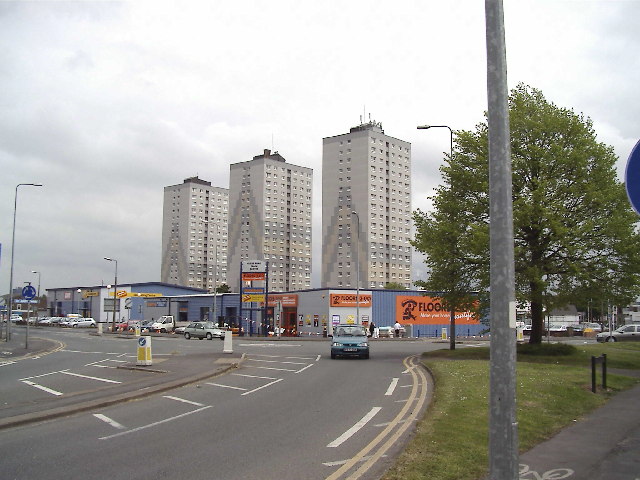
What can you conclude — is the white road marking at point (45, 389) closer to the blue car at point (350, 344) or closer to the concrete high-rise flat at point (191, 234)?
the blue car at point (350, 344)

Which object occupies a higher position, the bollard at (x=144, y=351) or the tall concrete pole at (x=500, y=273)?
the tall concrete pole at (x=500, y=273)

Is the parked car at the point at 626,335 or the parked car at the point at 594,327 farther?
the parked car at the point at 594,327

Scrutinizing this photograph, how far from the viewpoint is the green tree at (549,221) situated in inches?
906

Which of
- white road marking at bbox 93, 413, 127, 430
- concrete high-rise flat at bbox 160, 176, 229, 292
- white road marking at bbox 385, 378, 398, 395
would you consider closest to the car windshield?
white road marking at bbox 385, 378, 398, 395

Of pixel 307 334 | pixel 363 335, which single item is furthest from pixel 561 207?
pixel 307 334

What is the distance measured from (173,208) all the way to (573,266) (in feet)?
518

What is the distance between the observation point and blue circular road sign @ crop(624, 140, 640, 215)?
5.18 m

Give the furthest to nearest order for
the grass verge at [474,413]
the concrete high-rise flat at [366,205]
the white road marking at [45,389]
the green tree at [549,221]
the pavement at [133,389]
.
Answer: the concrete high-rise flat at [366,205], the green tree at [549,221], the white road marking at [45,389], the pavement at [133,389], the grass verge at [474,413]

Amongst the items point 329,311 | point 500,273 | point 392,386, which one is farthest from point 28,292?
point 500,273

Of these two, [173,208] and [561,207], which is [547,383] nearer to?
[561,207]

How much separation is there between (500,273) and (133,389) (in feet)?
39.8

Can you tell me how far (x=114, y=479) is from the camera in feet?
22.8

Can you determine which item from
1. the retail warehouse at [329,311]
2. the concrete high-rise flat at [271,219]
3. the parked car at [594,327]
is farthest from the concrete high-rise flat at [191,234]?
the parked car at [594,327]

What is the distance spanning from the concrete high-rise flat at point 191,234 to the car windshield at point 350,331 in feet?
451
